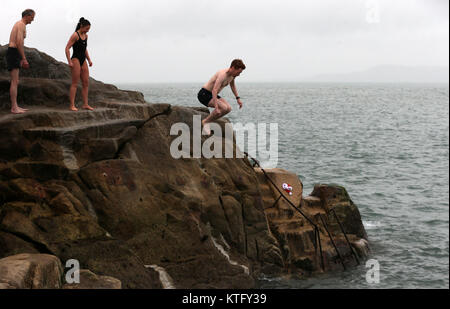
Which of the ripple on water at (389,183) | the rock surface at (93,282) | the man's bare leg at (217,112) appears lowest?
the ripple on water at (389,183)

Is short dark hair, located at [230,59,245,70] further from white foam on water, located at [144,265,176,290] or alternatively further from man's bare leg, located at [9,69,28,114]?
white foam on water, located at [144,265,176,290]

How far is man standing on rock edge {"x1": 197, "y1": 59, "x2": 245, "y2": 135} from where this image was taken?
508 inches

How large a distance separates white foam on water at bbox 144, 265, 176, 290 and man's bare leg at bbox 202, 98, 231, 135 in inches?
160

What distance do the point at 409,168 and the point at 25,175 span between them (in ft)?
84.9

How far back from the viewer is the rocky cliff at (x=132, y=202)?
397 inches

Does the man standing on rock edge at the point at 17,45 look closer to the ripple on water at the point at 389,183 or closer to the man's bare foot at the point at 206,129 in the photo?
the man's bare foot at the point at 206,129

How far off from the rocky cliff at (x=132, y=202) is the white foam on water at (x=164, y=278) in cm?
2

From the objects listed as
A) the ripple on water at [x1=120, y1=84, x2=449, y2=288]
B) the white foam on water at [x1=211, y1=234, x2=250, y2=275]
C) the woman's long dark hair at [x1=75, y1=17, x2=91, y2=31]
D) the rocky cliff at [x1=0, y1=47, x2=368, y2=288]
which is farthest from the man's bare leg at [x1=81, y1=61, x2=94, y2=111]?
the ripple on water at [x1=120, y1=84, x2=449, y2=288]

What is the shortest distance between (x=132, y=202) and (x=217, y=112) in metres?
3.73

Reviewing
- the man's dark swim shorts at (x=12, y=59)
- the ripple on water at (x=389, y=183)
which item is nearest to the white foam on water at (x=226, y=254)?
the ripple on water at (x=389, y=183)

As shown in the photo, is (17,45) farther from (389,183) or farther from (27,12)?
(389,183)

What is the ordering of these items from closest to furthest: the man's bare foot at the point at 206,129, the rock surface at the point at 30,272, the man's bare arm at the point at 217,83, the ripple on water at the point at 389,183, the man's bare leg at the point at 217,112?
the rock surface at the point at 30,272, the man's bare arm at the point at 217,83, the man's bare leg at the point at 217,112, the man's bare foot at the point at 206,129, the ripple on water at the point at 389,183

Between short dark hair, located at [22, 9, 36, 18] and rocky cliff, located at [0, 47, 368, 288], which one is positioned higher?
short dark hair, located at [22, 9, 36, 18]
